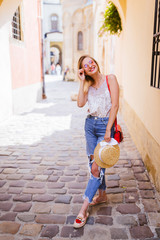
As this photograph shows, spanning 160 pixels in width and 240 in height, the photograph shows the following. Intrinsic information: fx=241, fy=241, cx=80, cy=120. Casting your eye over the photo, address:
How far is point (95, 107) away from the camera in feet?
9.15

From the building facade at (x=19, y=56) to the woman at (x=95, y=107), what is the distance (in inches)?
177

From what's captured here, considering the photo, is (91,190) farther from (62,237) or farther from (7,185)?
(7,185)

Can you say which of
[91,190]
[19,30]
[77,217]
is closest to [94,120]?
Answer: [91,190]

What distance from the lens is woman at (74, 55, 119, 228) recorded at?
8.95 ft

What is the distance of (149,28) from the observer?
4.21 metres

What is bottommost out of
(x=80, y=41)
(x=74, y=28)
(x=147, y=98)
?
(x=147, y=98)

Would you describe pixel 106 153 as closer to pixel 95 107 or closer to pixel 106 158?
pixel 106 158

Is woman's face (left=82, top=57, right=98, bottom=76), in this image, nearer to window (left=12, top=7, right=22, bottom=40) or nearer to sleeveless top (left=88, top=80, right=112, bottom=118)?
sleeveless top (left=88, top=80, right=112, bottom=118)

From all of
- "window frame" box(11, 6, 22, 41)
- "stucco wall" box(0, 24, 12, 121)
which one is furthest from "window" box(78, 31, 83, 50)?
"stucco wall" box(0, 24, 12, 121)

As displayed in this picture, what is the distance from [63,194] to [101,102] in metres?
1.54

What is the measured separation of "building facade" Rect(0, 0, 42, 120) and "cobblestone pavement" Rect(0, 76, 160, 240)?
3.05 metres

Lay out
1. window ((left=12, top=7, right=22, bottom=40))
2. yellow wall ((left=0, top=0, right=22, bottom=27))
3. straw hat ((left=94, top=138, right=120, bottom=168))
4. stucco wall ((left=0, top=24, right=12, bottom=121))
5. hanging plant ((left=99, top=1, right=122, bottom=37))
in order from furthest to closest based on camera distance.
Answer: window ((left=12, top=7, right=22, bottom=40))
stucco wall ((left=0, top=24, right=12, bottom=121))
hanging plant ((left=99, top=1, right=122, bottom=37))
yellow wall ((left=0, top=0, right=22, bottom=27))
straw hat ((left=94, top=138, right=120, bottom=168))

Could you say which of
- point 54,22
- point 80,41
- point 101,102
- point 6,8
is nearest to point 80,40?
point 80,41

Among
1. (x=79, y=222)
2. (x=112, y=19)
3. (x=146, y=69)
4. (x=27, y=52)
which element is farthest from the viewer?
(x=27, y=52)
